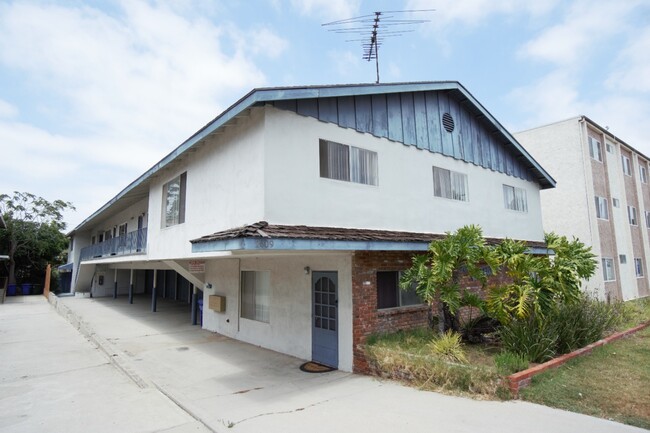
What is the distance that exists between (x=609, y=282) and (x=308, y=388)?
20.7m

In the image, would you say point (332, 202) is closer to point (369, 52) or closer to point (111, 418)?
point (111, 418)

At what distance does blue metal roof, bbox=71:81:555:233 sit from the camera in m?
8.01

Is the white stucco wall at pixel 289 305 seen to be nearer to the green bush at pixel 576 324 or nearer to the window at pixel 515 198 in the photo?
the green bush at pixel 576 324

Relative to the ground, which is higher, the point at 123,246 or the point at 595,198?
the point at 595,198

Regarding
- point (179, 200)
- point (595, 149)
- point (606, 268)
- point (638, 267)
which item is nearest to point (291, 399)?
point (179, 200)

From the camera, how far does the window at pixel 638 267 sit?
24.2 metres

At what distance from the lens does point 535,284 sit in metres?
8.42

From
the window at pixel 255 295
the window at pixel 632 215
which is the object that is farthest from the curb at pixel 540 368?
the window at pixel 632 215

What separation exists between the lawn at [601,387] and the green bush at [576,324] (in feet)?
1.23

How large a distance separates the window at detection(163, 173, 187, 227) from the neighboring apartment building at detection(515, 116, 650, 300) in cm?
1929

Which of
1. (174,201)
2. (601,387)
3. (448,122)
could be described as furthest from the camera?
(174,201)

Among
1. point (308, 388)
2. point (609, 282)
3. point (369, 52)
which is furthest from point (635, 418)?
point (609, 282)

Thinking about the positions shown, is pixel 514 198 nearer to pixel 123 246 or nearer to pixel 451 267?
pixel 451 267

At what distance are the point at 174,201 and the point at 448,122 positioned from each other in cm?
949
